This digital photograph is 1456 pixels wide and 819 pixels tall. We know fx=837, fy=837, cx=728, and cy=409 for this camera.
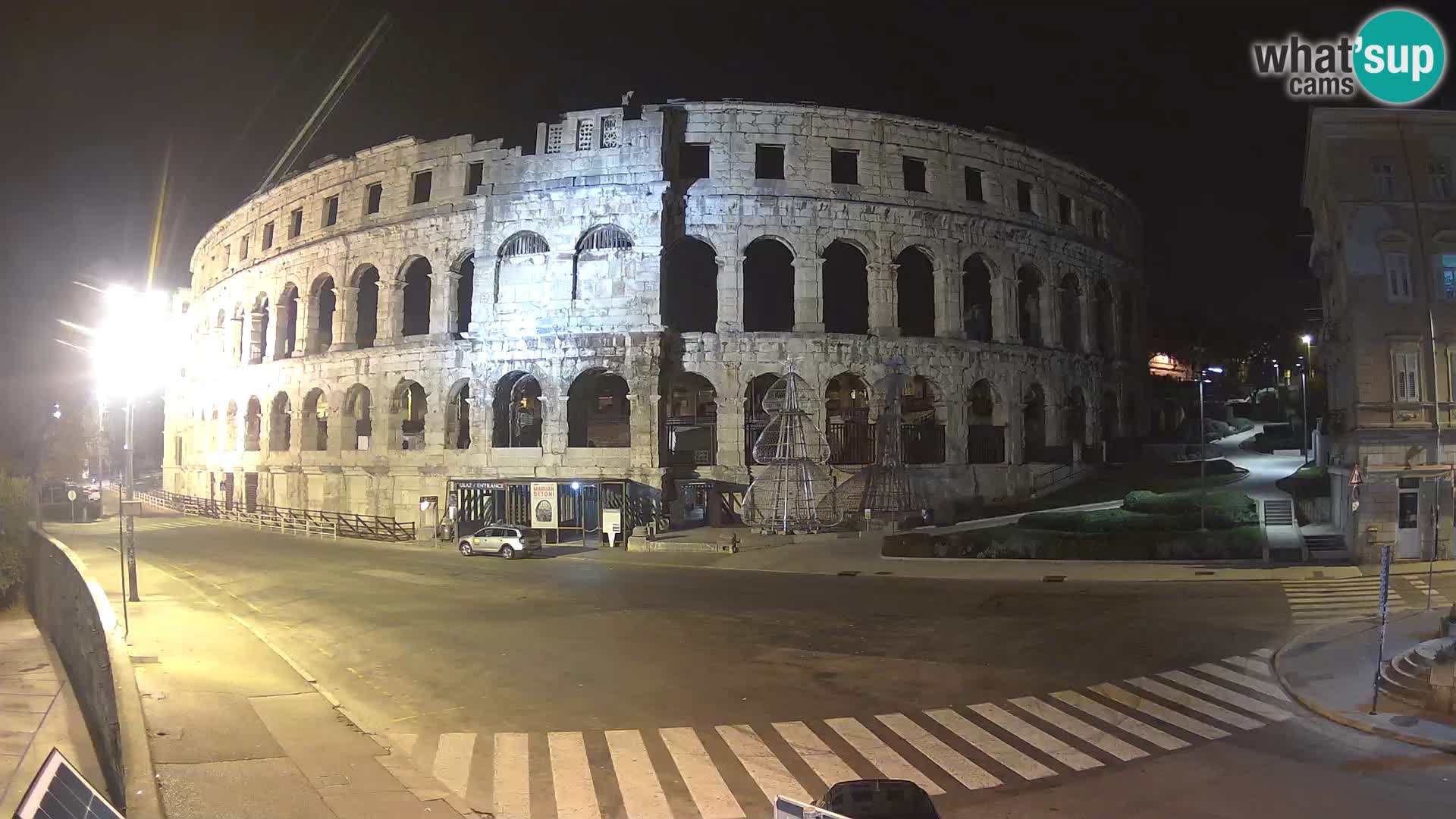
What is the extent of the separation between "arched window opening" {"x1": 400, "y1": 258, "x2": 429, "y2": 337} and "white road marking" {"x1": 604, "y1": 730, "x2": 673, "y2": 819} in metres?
52.3

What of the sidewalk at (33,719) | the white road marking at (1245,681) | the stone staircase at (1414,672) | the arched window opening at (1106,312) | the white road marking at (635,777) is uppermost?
the arched window opening at (1106,312)

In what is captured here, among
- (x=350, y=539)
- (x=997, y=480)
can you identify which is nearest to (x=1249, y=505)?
(x=997, y=480)

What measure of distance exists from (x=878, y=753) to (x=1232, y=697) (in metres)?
6.89

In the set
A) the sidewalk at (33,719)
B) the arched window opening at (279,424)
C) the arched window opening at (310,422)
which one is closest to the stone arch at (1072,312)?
the arched window opening at (310,422)

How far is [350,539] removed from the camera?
43.8 m

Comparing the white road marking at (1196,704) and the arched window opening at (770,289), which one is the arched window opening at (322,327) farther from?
the white road marking at (1196,704)

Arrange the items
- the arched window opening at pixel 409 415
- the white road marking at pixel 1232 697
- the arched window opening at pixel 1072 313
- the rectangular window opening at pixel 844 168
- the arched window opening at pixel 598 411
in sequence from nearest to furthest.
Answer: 1. the white road marking at pixel 1232 697
2. the rectangular window opening at pixel 844 168
3. the arched window opening at pixel 409 415
4. the arched window opening at pixel 598 411
5. the arched window opening at pixel 1072 313

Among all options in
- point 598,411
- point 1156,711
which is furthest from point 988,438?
point 1156,711

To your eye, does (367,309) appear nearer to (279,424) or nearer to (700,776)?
(279,424)

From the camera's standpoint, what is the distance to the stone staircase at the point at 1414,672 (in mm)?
13445

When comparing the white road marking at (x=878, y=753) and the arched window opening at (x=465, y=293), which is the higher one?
the arched window opening at (x=465, y=293)

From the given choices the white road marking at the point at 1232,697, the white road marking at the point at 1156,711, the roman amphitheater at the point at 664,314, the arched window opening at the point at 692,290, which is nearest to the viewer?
the white road marking at the point at 1156,711

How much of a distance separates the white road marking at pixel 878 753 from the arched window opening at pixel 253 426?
55013mm

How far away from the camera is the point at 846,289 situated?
62.4 m
